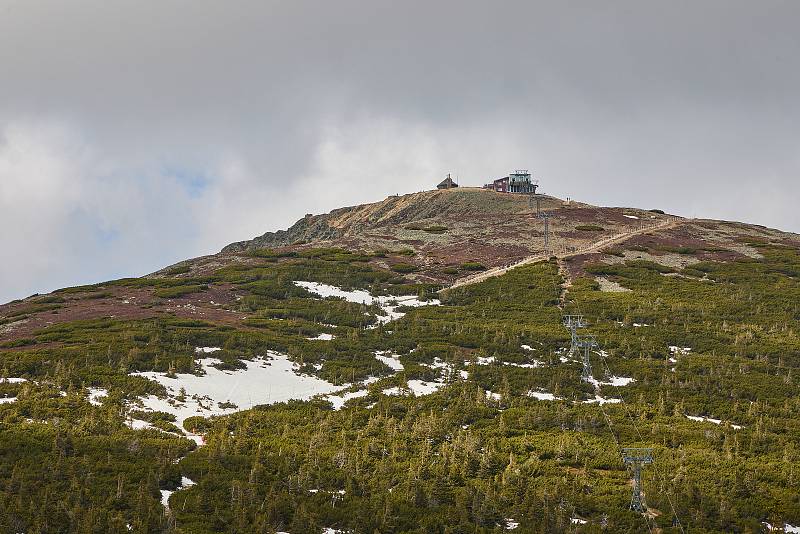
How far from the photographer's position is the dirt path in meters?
61.0

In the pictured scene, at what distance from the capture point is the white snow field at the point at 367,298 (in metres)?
52.6

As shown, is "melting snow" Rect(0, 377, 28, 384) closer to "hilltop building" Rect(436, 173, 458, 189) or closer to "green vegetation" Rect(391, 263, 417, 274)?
"green vegetation" Rect(391, 263, 417, 274)

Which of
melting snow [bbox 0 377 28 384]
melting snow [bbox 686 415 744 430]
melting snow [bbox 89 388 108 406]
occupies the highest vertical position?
melting snow [bbox 0 377 28 384]

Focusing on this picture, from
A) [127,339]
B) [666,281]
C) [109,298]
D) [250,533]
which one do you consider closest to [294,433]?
[250,533]

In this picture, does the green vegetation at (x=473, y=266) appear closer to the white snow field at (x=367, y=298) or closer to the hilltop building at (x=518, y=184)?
the white snow field at (x=367, y=298)

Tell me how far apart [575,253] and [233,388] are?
4281 centimetres

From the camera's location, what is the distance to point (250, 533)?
781 inches

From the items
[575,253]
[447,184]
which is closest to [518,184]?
[447,184]

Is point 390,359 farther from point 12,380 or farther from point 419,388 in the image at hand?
point 12,380

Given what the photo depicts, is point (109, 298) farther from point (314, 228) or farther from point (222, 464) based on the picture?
point (314, 228)

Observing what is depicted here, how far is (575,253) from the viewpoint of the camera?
69062 mm

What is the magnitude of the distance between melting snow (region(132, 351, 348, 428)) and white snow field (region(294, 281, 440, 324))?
14.5 m

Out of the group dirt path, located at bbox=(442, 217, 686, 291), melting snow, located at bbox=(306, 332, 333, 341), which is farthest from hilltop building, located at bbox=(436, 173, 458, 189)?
melting snow, located at bbox=(306, 332, 333, 341)

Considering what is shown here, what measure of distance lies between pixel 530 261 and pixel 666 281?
1234 centimetres
